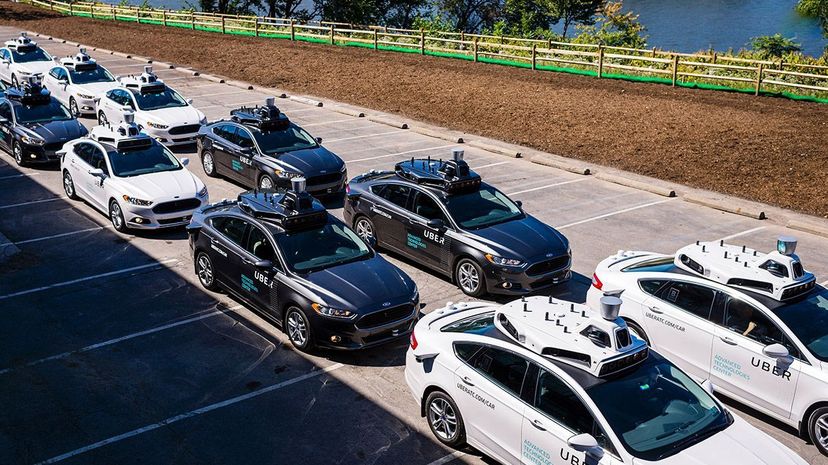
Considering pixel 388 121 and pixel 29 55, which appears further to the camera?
pixel 29 55

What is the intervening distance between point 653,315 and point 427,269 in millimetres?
4808

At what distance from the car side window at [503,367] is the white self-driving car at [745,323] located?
3.08m

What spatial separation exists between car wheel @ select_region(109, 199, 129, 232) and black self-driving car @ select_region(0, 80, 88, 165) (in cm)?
464

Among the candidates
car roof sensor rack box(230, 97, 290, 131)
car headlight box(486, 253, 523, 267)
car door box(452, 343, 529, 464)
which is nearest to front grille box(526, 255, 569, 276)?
car headlight box(486, 253, 523, 267)

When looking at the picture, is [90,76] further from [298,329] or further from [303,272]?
[298,329]

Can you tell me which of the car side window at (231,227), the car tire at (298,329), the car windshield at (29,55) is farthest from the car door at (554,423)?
the car windshield at (29,55)

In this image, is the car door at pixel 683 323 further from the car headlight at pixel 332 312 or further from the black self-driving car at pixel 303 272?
the car headlight at pixel 332 312

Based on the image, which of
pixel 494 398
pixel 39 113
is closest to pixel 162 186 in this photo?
pixel 39 113

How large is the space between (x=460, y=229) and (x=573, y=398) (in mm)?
6060

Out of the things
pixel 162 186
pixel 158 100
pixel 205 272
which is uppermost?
pixel 158 100

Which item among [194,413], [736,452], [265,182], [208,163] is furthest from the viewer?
[208,163]

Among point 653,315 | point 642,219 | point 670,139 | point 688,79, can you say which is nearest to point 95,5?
point 688,79

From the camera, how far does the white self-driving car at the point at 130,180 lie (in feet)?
53.5

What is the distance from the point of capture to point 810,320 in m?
9.87
